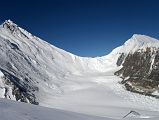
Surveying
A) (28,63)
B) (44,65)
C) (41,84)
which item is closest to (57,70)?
(44,65)

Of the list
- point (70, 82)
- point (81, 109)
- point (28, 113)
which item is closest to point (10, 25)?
point (70, 82)

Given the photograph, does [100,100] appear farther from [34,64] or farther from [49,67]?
[49,67]

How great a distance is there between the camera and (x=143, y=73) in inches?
2958

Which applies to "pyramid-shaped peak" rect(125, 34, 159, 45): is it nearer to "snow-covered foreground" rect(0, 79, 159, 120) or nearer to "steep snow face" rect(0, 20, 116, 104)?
"steep snow face" rect(0, 20, 116, 104)

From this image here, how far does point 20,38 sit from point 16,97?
2097 inches

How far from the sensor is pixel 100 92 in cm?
6431

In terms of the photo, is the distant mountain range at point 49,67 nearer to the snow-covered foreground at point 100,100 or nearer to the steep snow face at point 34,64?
the steep snow face at point 34,64

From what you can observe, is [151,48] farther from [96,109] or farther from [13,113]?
[13,113]

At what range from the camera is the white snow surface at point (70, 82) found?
1718 inches

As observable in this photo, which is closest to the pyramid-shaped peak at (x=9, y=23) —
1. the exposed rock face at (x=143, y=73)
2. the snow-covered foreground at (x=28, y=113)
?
the exposed rock face at (x=143, y=73)

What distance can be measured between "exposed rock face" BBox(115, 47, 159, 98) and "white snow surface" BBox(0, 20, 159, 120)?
2.31m

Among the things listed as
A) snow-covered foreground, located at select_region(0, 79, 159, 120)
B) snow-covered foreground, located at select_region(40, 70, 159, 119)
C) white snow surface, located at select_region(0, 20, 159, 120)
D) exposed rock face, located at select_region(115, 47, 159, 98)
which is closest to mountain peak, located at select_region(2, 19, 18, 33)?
white snow surface, located at select_region(0, 20, 159, 120)

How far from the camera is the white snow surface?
4362 cm

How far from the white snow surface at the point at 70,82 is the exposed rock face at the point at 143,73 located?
231cm
